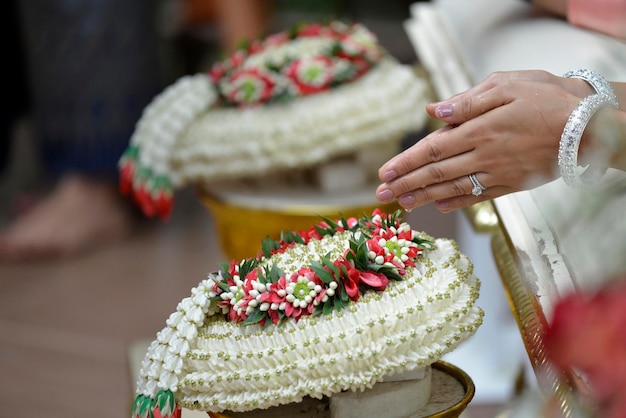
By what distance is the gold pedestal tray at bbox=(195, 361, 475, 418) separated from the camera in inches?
29.4

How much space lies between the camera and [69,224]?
8.93 feet

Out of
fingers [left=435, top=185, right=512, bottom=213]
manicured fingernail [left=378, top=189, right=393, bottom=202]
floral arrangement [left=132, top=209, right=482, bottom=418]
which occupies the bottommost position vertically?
floral arrangement [left=132, top=209, right=482, bottom=418]

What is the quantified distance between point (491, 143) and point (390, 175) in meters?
0.09

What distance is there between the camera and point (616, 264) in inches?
18.0

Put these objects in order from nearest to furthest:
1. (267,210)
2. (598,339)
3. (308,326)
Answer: (598,339), (308,326), (267,210)

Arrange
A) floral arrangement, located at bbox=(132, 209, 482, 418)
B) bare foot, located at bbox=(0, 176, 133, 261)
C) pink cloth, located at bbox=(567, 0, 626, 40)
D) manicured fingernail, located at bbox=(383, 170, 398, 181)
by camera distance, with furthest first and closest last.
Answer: bare foot, located at bbox=(0, 176, 133, 261), pink cloth, located at bbox=(567, 0, 626, 40), manicured fingernail, located at bbox=(383, 170, 398, 181), floral arrangement, located at bbox=(132, 209, 482, 418)

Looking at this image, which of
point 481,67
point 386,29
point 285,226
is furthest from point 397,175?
point 386,29

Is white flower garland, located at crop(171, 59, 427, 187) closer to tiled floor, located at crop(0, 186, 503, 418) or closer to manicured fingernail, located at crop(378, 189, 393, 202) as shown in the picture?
tiled floor, located at crop(0, 186, 503, 418)

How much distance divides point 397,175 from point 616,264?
362 millimetres

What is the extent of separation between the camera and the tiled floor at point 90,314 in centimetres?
194

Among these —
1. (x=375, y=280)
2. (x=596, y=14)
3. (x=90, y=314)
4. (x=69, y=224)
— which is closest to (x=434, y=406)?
(x=375, y=280)

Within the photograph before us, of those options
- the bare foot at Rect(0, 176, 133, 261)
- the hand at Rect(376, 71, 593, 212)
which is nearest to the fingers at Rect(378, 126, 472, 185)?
the hand at Rect(376, 71, 593, 212)

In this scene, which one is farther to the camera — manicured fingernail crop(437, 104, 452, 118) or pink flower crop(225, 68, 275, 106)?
pink flower crop(225, 68, 275, 106)

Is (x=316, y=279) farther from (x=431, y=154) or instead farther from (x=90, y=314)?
(x=90, y=314)
